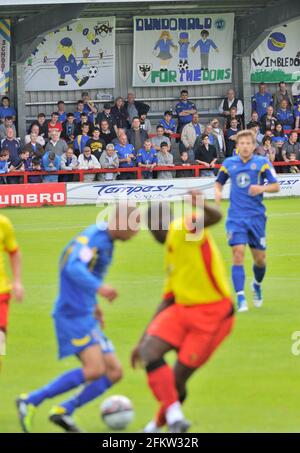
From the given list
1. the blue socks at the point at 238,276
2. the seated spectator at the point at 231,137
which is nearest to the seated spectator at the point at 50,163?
the seated spectator at the point at 231,137

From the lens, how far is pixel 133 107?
33688 mm

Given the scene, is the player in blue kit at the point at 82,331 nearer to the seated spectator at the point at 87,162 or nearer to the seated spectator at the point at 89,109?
the seated spectator at the point at 87,162

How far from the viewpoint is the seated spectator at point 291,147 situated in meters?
33.0

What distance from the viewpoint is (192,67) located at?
121 feet

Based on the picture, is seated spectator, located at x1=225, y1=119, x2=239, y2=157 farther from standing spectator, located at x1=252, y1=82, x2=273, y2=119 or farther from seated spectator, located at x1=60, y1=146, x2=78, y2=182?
seated spectator, located at x1=60, y1=146, x2=78, y2=182

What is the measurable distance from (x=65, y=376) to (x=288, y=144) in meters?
25.6

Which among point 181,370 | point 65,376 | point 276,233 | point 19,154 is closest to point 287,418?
point 181,370

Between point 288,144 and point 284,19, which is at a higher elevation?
point 284,19

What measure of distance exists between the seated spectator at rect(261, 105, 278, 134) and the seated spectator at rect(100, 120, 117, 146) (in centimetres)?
521

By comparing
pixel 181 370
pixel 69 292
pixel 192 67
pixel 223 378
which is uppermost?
pixel 192 67

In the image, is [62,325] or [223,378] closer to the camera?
[62,325]

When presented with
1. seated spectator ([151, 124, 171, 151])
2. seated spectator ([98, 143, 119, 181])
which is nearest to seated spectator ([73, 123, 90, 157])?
seated spectator ([98, 143, 119, 181])

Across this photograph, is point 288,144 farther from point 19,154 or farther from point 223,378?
point 223,378
